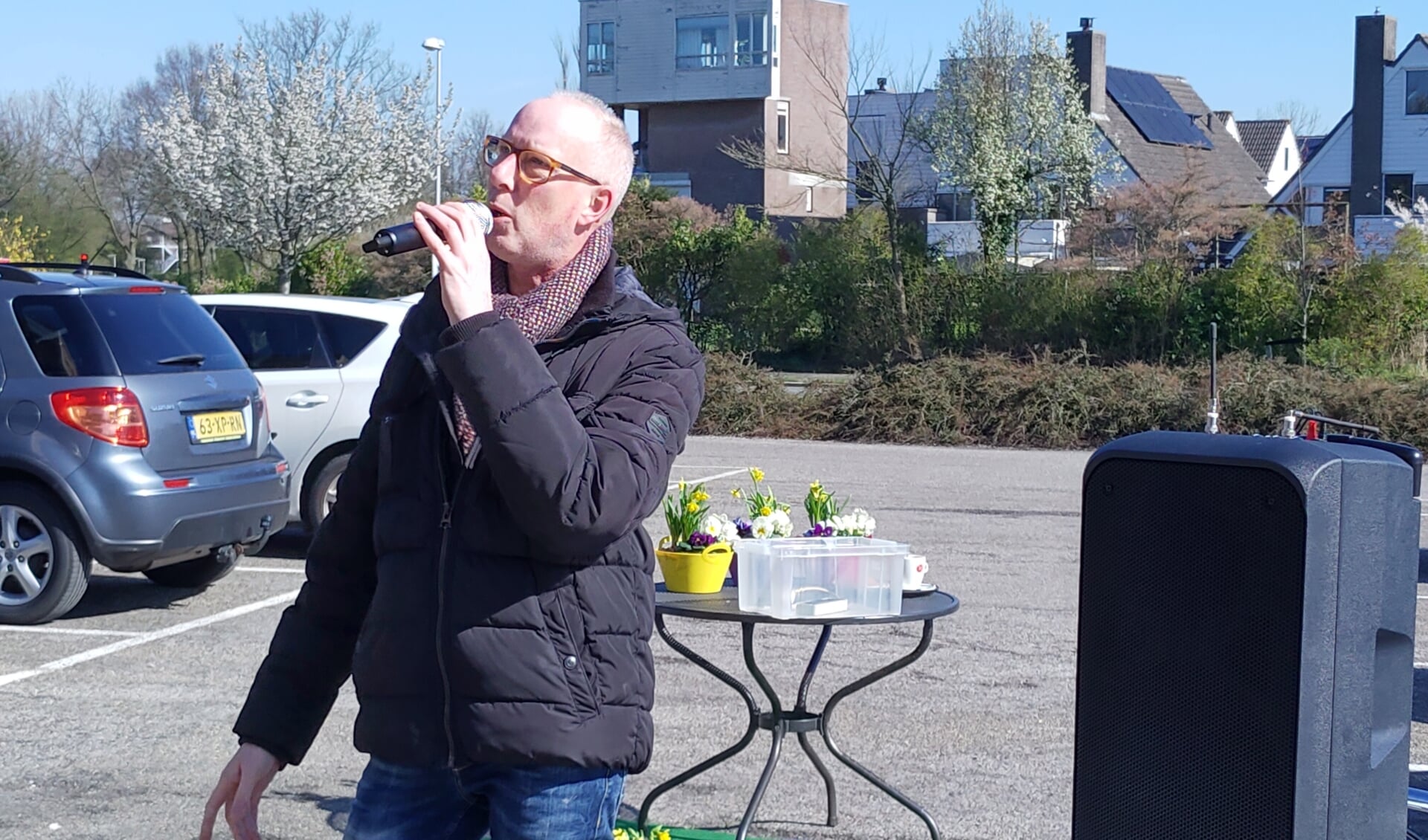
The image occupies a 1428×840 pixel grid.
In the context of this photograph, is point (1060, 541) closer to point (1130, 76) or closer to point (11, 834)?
point (11, 834)

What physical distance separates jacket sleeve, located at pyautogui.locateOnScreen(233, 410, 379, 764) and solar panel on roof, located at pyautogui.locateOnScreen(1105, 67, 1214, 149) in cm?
5302

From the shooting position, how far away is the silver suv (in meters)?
7.82

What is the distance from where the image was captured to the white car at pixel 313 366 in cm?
1011

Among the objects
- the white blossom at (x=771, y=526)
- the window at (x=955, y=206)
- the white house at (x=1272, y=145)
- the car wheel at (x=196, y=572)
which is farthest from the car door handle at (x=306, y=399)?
the white house at (x=1272, y=145)

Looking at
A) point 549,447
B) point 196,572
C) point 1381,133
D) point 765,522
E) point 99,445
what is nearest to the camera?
point 549,447

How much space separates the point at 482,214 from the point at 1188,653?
1227mm

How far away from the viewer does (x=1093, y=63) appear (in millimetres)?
51281

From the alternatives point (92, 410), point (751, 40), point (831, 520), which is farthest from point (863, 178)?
point (751, 40)

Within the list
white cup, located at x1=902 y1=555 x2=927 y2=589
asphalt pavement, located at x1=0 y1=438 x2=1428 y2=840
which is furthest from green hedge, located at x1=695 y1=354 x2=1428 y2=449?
white cup, located at x1=902 y1=555 x2=927 y2=589

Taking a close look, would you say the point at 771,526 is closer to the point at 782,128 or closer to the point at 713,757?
the point at 713,757

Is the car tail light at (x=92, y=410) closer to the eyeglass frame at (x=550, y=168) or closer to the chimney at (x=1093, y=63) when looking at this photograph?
the eyeglass frame at (x=550, y=168)

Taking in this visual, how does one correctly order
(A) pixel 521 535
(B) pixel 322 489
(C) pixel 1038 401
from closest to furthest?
1. (A) pixel 521 535
2. (B) pixel 322 489
3. (C) pixel 1038 401

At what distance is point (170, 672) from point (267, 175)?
1454 inches

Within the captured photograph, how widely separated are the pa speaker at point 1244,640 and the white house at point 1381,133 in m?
48.6
